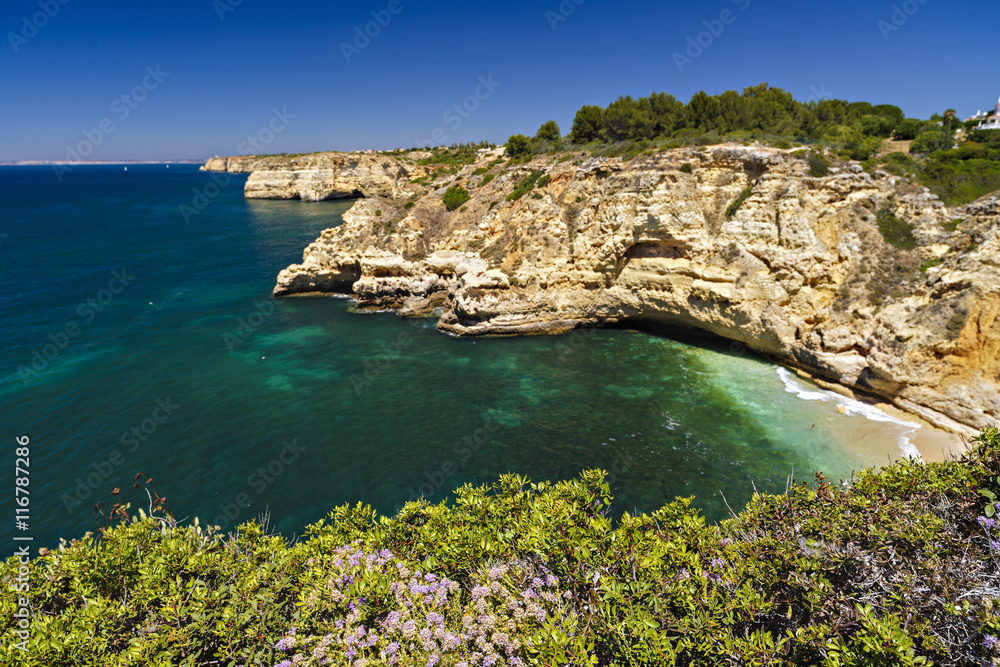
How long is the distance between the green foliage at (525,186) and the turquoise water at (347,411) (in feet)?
41.6

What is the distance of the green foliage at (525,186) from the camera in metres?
35.9

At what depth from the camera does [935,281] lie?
2030 centimetres

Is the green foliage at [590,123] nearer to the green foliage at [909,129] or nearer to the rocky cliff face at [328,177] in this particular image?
the green foliage at [909,129]

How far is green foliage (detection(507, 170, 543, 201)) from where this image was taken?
118 ft

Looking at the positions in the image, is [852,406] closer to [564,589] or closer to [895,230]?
[895,230]

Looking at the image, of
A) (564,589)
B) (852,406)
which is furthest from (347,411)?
(852,406)

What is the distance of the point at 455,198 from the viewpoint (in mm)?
40531

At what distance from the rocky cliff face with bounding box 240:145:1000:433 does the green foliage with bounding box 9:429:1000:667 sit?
589 inches

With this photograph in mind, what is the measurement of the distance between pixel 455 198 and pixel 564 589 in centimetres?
3767

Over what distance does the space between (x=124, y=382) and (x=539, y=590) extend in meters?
25.7

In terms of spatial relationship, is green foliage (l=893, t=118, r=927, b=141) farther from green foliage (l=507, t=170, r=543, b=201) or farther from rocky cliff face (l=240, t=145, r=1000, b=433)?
green foliage (l=507, t=170, r=543, b=201)

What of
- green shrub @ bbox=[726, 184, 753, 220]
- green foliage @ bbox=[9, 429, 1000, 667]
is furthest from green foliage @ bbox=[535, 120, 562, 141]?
green foliage @ bbox=[9, 429, 1000, 667]

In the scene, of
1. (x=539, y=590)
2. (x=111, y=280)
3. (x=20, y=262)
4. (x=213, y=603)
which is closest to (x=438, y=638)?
Answer: (x=539, y=590)

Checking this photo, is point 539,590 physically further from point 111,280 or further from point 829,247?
point 111,280
